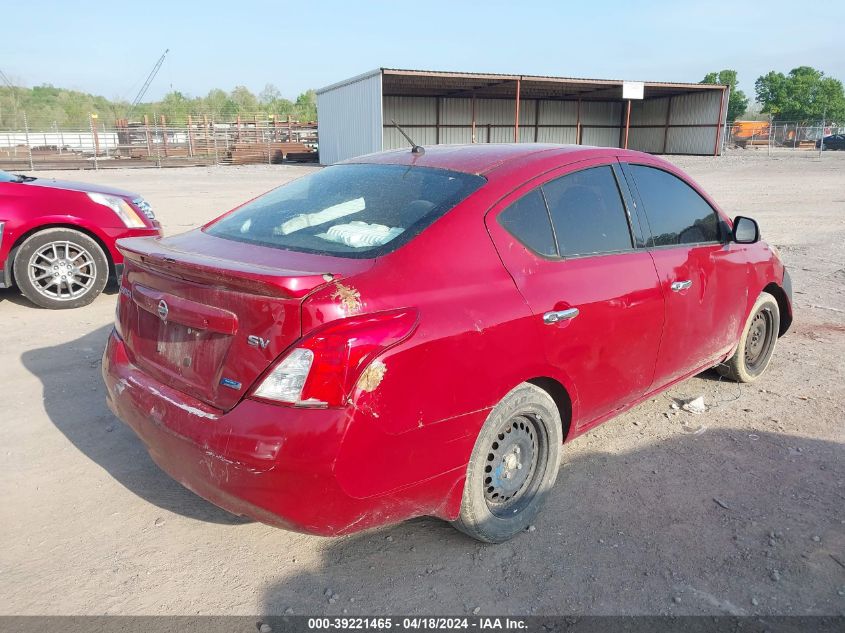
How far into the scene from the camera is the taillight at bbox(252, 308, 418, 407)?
2.23m

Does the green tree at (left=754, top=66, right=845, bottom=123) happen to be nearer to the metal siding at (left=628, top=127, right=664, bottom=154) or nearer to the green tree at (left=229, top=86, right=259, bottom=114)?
the metal siding at (left=628, top=127, right=664, bottom=154)

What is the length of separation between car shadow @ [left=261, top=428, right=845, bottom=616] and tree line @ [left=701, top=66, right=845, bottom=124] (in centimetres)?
9889

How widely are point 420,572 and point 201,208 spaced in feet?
44.2

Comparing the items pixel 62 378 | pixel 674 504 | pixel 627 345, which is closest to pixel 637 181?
pixel 627 345

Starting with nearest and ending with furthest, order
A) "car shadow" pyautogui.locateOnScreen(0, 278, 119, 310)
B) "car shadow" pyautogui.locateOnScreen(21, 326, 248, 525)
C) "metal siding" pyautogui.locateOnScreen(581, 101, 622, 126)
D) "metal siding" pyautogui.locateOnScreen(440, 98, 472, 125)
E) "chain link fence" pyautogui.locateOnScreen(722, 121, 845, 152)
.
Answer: "car shadow" pyautogui.locateOnScreen(21, 326, 248, 525) < "car shadow" pyautogui.locateOnScreen(0, 278, 119, 310) < "metal siding" pyautogui.locateOnScreen(440, 98, 472, 125) < "metal siding" pyautogui.locateOnScreen(581, 101, 622, 126) < "chain link fence" pyautogui.locateOnScreen(722, 121, 845, 152)

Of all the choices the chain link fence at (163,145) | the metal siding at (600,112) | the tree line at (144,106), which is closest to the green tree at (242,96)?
the tree line at (144,106)

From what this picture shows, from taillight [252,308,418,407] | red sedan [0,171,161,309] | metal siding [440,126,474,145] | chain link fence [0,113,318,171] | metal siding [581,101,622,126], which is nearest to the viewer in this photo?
taillight [252,308,418,407]

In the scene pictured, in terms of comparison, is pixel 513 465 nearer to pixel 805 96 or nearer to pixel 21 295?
pixel 21 295

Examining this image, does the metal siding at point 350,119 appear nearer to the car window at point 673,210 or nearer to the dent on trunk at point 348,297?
the car window at point 673,210

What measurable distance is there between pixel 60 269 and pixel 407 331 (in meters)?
5.41

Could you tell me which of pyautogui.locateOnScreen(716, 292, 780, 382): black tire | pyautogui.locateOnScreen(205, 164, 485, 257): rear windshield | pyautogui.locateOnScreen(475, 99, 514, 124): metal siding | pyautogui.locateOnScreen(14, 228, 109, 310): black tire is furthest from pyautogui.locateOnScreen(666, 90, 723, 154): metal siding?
pyautogui.locateOnScreen(205, 164, 485, 257): rear windshield

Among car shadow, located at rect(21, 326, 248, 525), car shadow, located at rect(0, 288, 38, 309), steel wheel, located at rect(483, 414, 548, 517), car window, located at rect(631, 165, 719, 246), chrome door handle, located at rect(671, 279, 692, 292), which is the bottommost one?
car shadow, located at rect(21, 326, 248, 525)

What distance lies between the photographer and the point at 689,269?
3.73 meters

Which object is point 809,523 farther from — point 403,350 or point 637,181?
point 403,350
